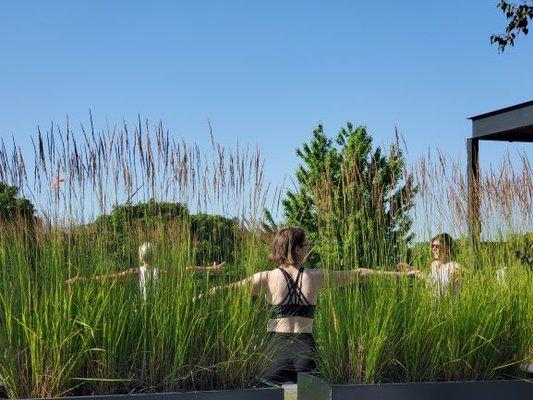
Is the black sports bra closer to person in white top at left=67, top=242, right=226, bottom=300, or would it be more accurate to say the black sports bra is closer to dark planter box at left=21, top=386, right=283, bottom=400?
person in white top at left=67, top=242, right=226, bottom=300

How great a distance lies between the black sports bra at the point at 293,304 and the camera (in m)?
4.01

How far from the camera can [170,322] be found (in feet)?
11.1

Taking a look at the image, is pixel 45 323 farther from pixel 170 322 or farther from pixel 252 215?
pixel 252 215

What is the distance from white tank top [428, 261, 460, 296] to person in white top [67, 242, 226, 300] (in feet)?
3.61

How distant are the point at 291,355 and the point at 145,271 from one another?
859 mm

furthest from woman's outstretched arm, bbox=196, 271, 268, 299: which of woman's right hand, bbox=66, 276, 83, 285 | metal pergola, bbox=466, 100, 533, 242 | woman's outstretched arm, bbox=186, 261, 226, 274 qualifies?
metal pergola, bbox=466, 100, 533, 242

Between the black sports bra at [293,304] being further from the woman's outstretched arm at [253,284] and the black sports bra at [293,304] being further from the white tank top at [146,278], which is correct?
the white tank top at [146,278]

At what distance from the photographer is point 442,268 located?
423 cm

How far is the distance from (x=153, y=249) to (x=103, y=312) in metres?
0.41

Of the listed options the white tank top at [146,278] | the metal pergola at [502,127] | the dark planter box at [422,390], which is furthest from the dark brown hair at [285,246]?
the metal pergola at [502,127]

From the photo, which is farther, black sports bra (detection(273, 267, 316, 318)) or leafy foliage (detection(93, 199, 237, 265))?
black sports bra (detection(273, 267, 316, 318))

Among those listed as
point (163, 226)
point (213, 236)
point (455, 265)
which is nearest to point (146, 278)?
point (163, 226)

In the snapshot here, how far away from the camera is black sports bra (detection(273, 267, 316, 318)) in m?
4.01

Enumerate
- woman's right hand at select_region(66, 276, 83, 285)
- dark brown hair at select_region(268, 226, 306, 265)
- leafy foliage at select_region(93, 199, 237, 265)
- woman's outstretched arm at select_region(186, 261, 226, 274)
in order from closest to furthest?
woman's right hand at select_region(66, 276, 83, 285) → woman's outstretched arm at select_region(186, 261, 226, 274) → leafy foliage at select_region(93, 199, 237, 265) → dark brown hair at select_region(268, 226, 306, 265)
